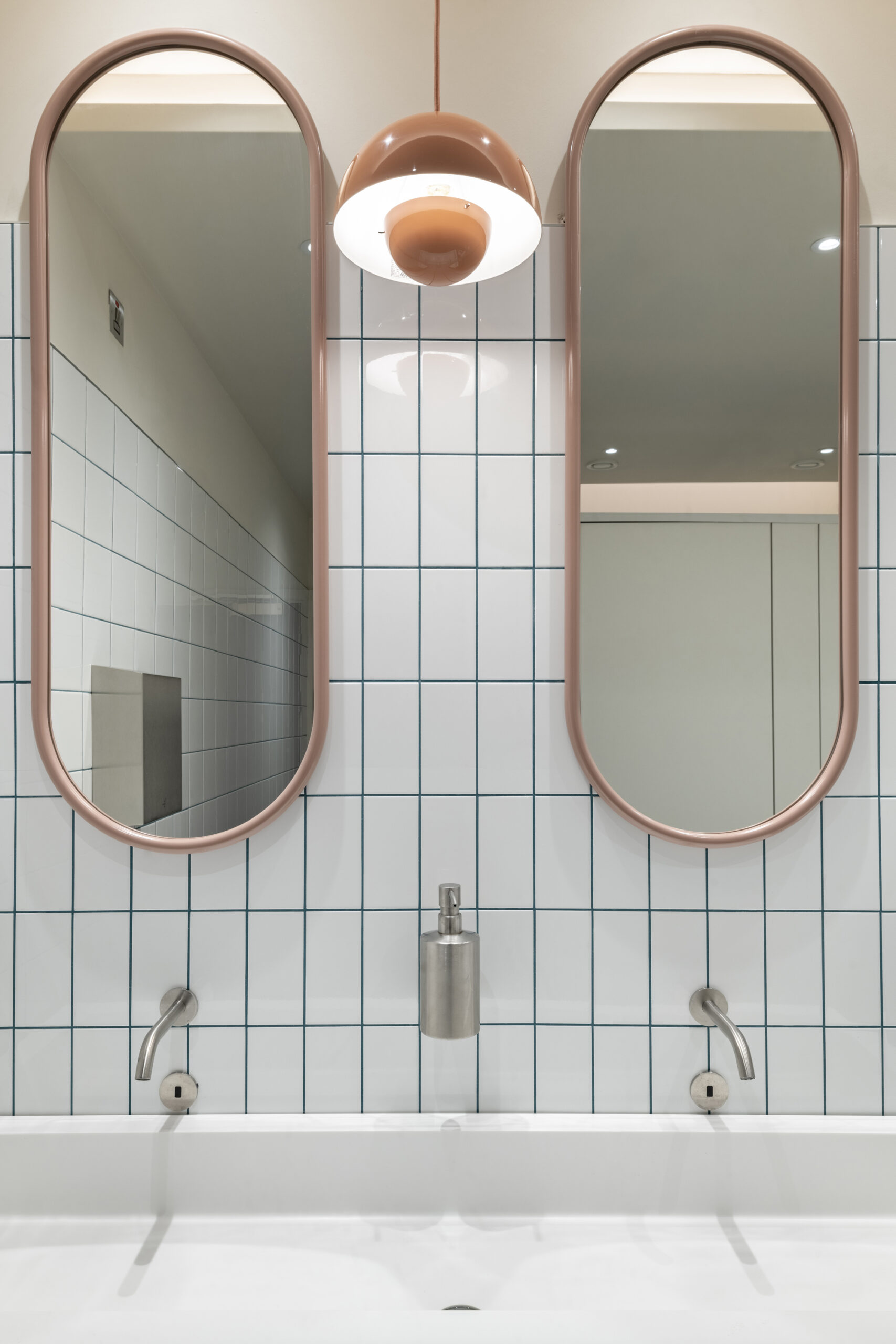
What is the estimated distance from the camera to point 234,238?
1074mm

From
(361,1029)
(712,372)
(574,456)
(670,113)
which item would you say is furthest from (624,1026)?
(670,113)

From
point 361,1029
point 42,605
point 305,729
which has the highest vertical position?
point 42,605

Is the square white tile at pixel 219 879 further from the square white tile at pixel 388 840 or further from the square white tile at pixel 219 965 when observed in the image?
the square white tile at pixel 388 840

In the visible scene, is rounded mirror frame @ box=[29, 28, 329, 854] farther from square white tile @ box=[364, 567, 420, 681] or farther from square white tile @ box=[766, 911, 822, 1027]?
square white tile @ box=[766, 911, 822, 1027]

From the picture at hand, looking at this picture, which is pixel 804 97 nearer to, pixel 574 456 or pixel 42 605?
pixel 574 456

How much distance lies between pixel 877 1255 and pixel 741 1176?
17 centimetres

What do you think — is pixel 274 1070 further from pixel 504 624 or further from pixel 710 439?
pixel 710 439

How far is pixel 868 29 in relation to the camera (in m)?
1.09

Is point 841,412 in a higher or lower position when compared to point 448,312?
lower

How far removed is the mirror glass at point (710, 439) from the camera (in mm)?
1073

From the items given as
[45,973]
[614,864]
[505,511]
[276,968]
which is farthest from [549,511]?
[45,973]

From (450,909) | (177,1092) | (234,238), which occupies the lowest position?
(177,1092)

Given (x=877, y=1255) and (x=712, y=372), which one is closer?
(x=877, y=1255)

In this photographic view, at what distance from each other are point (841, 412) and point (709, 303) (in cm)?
23
